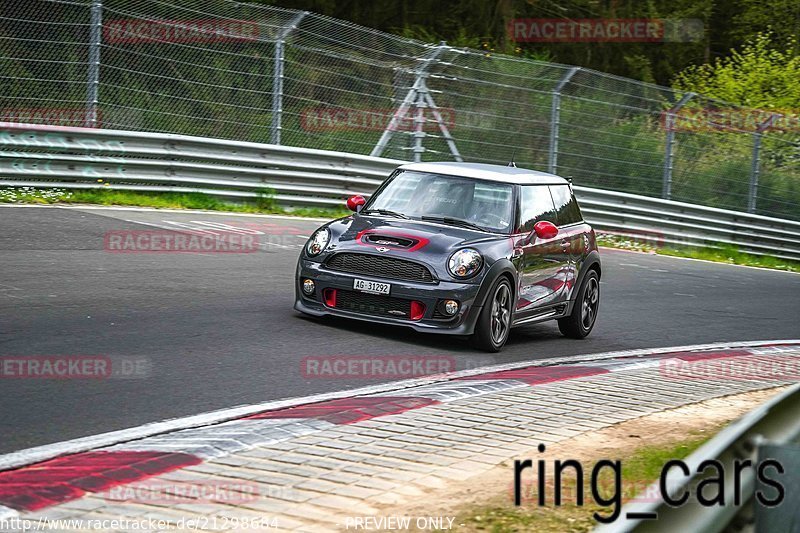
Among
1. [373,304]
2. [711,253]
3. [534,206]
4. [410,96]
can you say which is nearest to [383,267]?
[373,304]

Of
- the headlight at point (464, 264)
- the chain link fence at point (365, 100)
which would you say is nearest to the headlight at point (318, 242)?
the headlight at point (464, 264)

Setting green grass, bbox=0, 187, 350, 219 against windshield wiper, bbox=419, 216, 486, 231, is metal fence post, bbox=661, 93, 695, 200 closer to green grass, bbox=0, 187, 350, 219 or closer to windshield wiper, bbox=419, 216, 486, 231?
green grass, bbox=0, 187, 350, 219

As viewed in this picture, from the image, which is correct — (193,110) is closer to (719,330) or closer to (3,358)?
(719,330)

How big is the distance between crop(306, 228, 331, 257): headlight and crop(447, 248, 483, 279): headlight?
3.64 feet

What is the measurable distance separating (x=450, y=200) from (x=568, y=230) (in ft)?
4.46

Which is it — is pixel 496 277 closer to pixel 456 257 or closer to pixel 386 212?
pixel 456 257

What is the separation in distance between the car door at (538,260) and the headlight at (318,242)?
164 cm

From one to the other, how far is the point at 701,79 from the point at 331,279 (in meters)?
33.1

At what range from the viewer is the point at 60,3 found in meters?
16.3

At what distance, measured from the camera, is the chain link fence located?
54.2ft

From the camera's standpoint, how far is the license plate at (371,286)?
382 inches

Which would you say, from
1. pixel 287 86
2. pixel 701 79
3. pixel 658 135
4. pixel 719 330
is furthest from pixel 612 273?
pixel 701 79

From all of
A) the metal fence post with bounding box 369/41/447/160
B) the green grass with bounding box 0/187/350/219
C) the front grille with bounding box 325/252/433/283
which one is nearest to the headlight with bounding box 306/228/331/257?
the front grille with bounding box 325/252/433/283

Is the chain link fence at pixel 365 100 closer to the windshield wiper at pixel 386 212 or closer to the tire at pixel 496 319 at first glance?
the windshield wiper at pixel 386 212
